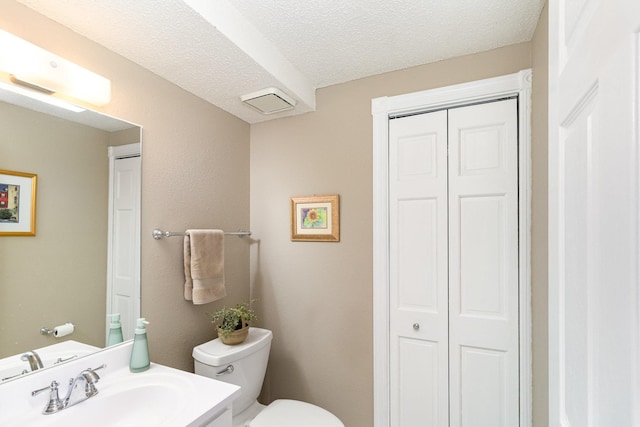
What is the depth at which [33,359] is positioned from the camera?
1094 mm

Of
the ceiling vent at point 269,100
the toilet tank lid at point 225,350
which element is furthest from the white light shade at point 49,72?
the toilet tank lid at point 225,350

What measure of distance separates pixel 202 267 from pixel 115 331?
0.46 m

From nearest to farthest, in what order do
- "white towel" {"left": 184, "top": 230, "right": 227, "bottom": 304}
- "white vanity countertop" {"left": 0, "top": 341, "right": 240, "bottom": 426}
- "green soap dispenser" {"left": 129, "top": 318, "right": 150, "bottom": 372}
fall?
1. "white vanity countertop" {"left": 0, "top": 341, "right": 240, "bottom": 426}
2. "green soap dispenser" {"left": 129, "top": 318, "right": 150, "bottom": 372}
3. "white towel" {"left": 184, "top": 230, "right": 227, "bottom": 304}

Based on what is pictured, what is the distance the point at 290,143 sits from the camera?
6.77 ft

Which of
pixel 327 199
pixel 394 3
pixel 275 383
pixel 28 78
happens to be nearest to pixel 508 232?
pixel 327 199

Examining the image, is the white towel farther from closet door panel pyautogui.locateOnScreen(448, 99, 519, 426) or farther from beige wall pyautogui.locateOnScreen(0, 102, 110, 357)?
closet door panel pyautogui.locateOnScreen(448, 99, 519, 426)

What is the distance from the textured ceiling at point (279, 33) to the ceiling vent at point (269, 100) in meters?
0.04

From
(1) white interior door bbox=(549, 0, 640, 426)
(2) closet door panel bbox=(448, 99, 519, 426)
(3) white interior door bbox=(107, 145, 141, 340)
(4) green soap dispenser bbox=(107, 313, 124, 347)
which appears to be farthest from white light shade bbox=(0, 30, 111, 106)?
(2) closet door panel bbox=(448, 99, 519, 426)

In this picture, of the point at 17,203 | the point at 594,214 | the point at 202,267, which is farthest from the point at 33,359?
the point at 594,214

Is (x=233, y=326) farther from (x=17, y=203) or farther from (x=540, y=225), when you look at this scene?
(x=540, y=225)

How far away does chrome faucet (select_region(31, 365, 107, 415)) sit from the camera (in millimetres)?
1044

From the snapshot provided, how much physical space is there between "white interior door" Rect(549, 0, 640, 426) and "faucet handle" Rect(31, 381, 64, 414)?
147 centimetres

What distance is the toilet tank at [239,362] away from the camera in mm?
1520

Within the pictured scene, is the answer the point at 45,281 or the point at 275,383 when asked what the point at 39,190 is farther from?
the point at 275,383
